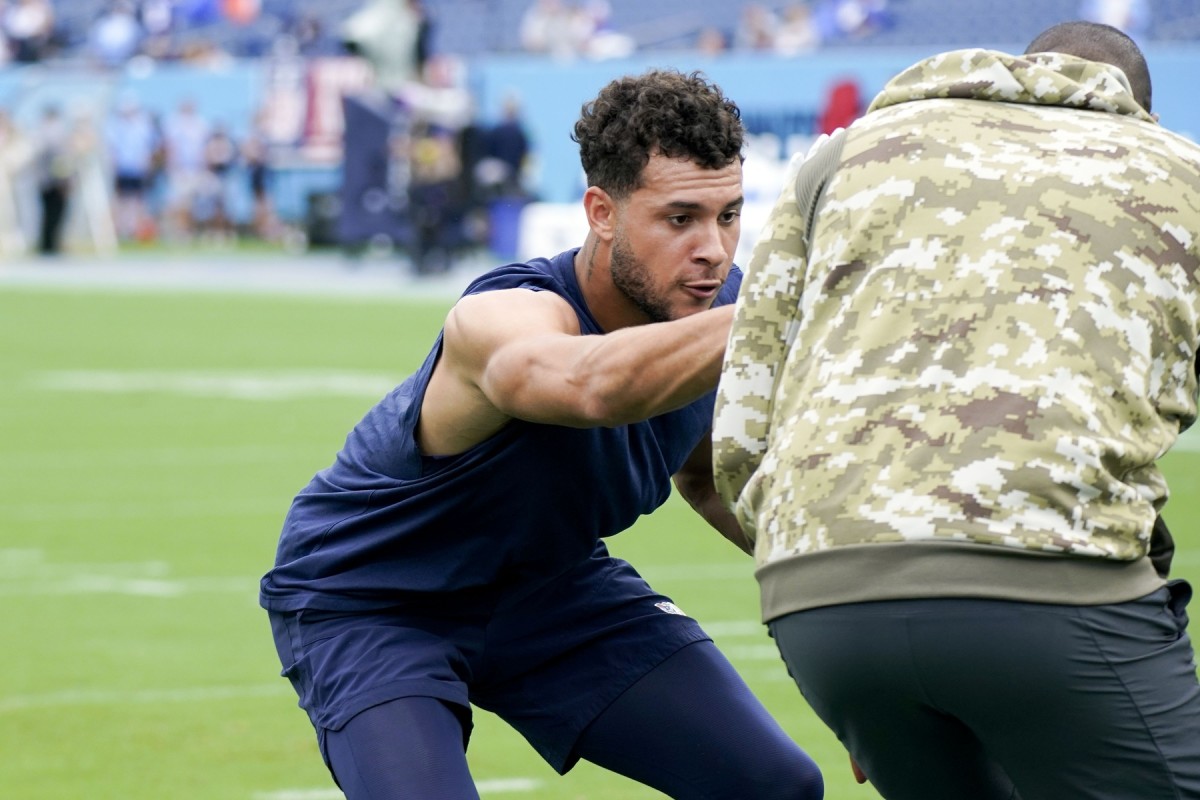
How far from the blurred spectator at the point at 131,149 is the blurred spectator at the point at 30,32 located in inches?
164

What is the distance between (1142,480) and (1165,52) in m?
22.7

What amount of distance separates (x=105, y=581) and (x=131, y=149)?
25.4m

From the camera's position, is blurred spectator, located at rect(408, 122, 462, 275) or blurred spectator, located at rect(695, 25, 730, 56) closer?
blurred spectator, located at rect(408, 122, 462, 275)

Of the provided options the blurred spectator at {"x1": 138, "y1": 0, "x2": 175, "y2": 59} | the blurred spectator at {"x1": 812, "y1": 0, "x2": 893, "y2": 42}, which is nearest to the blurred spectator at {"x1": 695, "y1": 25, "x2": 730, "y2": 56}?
the blurred spectator at {"x1": 812, "y1": 0, "x2": 893, "y2": 42}

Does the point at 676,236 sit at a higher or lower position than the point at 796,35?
higher

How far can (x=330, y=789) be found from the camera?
19.7 ft

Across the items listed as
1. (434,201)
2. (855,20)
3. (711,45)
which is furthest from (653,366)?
(855,20)

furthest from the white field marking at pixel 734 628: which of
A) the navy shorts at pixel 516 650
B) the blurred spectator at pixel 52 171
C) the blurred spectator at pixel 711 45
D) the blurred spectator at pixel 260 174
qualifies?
the blurred spectator at pixel 52 171

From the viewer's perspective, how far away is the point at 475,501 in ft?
13.0

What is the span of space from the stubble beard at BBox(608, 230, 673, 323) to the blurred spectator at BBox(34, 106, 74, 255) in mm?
29934

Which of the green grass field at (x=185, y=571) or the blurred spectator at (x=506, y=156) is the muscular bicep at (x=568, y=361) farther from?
the blurred spectator at (x=506, y=156)

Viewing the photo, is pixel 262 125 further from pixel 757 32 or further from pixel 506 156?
pixel 757 32

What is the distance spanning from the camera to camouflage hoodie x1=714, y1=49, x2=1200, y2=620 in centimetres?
270

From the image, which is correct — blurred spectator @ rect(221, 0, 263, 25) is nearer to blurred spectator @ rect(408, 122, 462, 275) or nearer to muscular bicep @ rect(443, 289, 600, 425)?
blurred spectator @ rect(408, 122, 462, 275)
